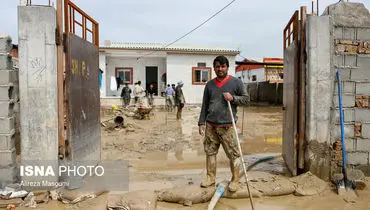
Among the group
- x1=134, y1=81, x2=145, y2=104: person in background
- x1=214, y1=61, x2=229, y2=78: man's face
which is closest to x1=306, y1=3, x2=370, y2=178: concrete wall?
x1=214, y1=61, x2=229, y2=78: man's face

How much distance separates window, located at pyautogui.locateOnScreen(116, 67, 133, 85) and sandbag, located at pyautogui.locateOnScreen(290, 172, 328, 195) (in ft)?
58.4

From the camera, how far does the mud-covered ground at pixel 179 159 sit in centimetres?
415

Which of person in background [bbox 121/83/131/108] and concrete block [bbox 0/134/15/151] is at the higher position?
person in background [bbox 121/83/131/108]

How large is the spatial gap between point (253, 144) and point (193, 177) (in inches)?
152

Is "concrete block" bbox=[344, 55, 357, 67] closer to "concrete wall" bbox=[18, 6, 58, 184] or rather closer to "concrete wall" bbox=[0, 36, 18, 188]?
"concrete wall" bbox=[18, 6, 58, 184]

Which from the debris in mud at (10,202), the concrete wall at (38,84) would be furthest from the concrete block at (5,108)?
the debris in mud at (10,202)

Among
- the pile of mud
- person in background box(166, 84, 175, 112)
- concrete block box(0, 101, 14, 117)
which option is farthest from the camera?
person in background box(166, 84, 175, 112)

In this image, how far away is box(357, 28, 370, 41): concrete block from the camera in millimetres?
4871

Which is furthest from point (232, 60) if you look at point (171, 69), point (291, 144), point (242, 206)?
point (242, 206)

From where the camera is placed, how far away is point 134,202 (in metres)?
3.84

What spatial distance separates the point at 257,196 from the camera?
4.38m

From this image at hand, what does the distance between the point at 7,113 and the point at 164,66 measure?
58.8 ft

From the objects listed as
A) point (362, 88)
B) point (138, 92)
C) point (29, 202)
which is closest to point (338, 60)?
point (362, 88)

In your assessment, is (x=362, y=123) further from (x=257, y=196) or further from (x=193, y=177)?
(x=193, y=177)
